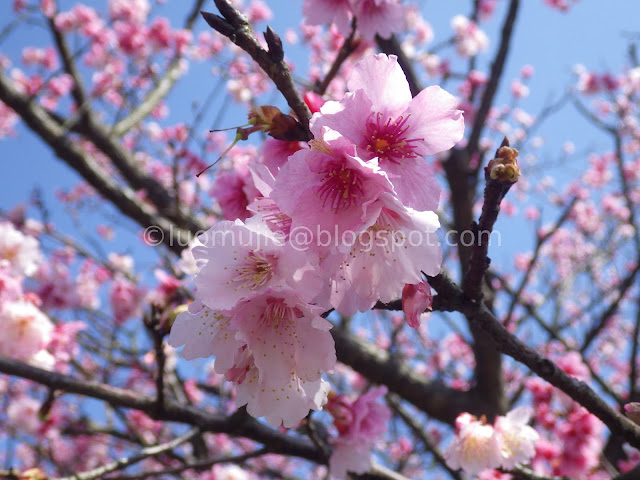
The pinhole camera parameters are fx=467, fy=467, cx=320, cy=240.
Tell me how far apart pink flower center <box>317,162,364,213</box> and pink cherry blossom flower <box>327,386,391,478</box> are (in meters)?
1.07

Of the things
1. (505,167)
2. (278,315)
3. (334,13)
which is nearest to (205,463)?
(278,315)

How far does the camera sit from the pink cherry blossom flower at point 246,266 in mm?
865

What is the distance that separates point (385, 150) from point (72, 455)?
6950 mm

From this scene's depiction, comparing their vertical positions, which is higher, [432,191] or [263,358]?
[432,191]

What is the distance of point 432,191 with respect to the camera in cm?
85

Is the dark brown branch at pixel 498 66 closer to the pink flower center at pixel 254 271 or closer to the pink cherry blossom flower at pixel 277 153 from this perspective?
the pink cherry blossom flower at pixel 277 153

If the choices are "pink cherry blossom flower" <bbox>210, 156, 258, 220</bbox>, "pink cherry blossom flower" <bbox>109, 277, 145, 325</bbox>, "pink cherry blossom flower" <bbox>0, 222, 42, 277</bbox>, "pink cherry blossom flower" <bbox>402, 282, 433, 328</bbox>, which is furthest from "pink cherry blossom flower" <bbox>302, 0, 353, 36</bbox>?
"pink cherry blossom flower" <bbox>109, 277, 145, 325</bbox>

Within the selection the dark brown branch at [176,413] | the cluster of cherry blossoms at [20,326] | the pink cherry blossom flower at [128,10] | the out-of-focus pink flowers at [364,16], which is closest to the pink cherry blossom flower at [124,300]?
the cluster of cherry blossoms at [20,326]

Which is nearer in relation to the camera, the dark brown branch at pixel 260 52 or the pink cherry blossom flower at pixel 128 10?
the dark brown branch at pixel 260 52

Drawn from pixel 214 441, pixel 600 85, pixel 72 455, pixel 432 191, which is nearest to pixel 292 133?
pixel 432 191

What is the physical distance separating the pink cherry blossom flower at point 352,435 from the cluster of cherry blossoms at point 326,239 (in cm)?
74

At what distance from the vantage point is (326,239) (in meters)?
0.82

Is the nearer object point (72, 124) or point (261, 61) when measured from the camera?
point (261, 61)

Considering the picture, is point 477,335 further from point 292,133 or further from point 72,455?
point 72,455
